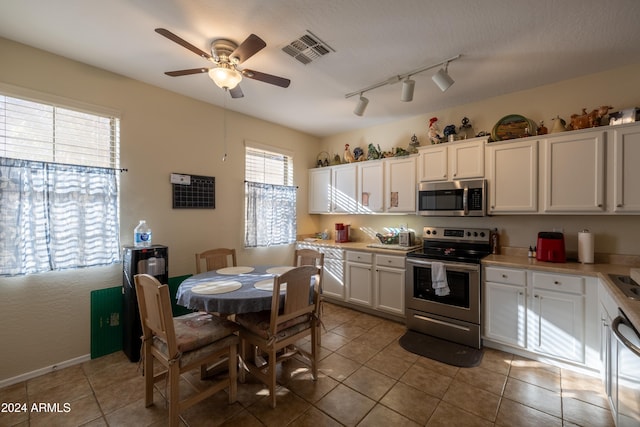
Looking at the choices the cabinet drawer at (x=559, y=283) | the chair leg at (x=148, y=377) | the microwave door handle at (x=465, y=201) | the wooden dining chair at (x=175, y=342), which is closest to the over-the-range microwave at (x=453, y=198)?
the microwave door handle at (x=465, y=201)

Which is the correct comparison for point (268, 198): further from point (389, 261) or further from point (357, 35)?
point (357, 35)

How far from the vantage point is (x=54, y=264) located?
2279 mm

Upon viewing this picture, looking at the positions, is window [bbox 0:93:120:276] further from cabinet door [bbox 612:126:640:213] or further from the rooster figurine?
cabinet door [bbox 612:126:640:213]

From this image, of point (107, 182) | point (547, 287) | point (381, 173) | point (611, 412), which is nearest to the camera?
point (611, 412)

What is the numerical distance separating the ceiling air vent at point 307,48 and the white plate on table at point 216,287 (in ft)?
6.60

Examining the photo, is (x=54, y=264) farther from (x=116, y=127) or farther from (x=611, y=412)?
(x=611, y=412)

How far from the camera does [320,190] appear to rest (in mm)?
4539

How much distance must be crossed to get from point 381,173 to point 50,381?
4.03 m

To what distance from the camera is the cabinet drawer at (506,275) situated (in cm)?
250

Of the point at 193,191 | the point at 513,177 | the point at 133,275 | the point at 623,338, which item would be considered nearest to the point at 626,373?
the point at 623,338

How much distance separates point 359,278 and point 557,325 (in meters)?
2.03

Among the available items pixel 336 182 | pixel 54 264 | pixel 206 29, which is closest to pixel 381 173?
pixel 336 182

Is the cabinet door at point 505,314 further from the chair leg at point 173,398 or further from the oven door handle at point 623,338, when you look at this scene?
the chair leg at point 173,398

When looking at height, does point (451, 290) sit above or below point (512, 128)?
below
